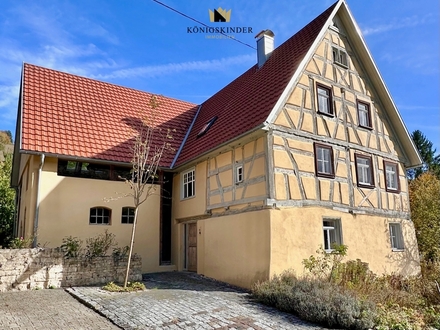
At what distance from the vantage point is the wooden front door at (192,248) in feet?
44.6

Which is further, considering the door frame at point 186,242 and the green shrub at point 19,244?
the door frame at point 186,242

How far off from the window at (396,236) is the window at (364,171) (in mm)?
2186

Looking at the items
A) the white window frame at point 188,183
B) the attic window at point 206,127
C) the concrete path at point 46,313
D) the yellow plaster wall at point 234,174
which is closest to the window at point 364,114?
the yellow plaster wall at point 234,174

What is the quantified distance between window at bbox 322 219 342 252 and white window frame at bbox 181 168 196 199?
5069mm

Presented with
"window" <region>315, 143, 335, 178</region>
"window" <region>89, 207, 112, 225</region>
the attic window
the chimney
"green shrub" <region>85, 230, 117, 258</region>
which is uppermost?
the chimney

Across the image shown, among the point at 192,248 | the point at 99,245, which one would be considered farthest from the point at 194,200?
the point at 99,245

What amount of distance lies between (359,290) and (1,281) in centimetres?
951

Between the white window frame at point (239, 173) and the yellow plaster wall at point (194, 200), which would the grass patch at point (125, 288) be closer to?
the yellow plaster wall at point (194, 200)

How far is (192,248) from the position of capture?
13859 millimetres

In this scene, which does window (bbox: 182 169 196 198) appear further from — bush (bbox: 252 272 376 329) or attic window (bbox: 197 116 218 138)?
bush (bbox: 252 272 376 329)

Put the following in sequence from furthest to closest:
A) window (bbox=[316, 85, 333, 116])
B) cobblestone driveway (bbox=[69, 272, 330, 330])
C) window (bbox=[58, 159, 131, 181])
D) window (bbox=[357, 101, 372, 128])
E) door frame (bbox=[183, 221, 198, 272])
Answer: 1. door frame (bbox=[183, 221, 198, 272])
2. window (bbox=[357, 101, 372, 128])
3. window (bbox=[58, 159, 131, 181])
4. window (bbox=[316, 85, 333, 116])
5. cobblestone driveway (bbox=[69, 272, 330, 330])

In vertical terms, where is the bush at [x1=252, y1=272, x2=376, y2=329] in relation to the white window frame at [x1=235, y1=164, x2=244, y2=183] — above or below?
below

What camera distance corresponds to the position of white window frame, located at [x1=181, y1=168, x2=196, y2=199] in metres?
14.1

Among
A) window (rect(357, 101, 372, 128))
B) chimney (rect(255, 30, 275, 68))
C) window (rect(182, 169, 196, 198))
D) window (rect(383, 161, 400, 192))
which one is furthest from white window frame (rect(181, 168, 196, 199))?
window (rect(383, 161, 400, 192))
